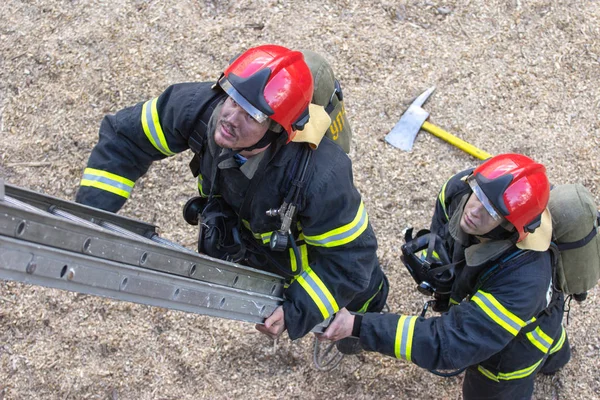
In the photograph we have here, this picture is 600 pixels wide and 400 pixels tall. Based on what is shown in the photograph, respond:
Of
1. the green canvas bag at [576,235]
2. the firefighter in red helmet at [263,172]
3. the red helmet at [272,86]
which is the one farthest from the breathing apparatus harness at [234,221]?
the green canvas bag at [576,235]

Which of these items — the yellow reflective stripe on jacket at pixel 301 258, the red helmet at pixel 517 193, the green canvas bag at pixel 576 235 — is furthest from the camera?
the green canvas bag at pixel 576 235

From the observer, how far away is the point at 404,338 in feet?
12.5

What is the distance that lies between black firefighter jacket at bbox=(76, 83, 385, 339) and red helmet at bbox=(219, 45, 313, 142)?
177 millimetres

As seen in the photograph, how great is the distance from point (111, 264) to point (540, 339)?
2.80 metres

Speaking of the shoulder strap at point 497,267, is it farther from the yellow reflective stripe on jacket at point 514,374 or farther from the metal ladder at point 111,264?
the metal ladder at point 111,264

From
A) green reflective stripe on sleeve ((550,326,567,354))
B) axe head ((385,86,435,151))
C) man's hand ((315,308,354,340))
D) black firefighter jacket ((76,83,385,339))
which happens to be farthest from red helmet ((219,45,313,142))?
axe head ((385,86,435,151))

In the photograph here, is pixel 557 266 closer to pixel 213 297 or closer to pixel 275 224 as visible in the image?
pixel 275 224

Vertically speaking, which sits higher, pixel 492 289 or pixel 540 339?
pixel 492 289

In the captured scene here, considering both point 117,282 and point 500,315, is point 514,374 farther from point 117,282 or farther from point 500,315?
point 117,282

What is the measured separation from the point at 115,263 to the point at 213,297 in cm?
66

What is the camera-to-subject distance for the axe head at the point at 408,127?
5.86 metres

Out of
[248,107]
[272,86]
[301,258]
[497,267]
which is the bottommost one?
[301,258]

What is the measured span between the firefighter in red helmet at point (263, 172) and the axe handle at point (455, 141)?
256 centimetres

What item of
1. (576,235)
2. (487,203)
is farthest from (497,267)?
(576,235)
